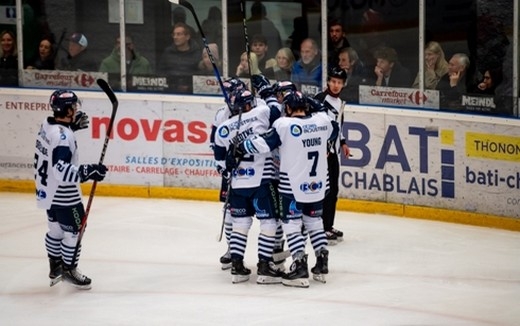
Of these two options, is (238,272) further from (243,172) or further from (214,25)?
(214,25)

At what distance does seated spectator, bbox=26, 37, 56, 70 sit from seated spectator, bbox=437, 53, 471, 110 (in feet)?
12.1

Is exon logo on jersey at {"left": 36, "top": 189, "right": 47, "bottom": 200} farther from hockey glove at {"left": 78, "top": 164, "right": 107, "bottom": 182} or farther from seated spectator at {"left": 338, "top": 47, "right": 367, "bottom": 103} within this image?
seated spectator at {"left": 338, "top": 47, "right": 367, "bottom": 103}

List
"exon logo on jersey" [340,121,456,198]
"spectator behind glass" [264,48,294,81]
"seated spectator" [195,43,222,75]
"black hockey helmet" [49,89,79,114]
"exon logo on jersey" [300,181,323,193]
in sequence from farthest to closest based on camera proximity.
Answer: "seated spectator" [195,43,222,75] < "spectator behind glass" [264,48,294,81] < "exon logo on jersey" [340,121,456,198] < "exon logo on jersey" [300,181,323,193] < "black hockey helmet" [49,89,79,114]

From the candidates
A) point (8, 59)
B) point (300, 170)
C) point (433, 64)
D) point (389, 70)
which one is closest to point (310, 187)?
point (300, 170)

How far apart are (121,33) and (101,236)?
2404mm

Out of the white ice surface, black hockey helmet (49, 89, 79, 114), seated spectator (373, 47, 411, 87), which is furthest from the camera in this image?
seated spectator (373, 47, 411, 87)

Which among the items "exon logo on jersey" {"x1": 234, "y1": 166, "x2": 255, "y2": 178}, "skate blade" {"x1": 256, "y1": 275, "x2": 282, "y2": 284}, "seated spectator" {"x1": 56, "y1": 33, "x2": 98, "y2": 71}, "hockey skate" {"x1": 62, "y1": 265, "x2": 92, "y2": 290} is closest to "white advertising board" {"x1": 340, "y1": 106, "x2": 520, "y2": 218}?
"skate blade" {"x1": 256, "y1": 275, "x2": 282, "y2": 284}

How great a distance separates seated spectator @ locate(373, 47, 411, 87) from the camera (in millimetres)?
11453

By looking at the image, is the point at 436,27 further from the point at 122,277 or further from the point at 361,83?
the point at 122,277

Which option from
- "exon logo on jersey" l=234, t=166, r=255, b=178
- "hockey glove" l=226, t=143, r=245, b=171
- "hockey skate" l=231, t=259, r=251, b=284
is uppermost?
"hockey glove" l=226, t=143, r=245, b=171

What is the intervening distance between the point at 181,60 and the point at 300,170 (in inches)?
147

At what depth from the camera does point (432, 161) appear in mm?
11023

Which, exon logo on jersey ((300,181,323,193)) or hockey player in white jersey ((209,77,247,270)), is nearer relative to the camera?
exon logo on jersey ((300,181,323,193))

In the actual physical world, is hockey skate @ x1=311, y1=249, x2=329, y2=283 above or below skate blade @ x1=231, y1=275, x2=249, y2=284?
above
